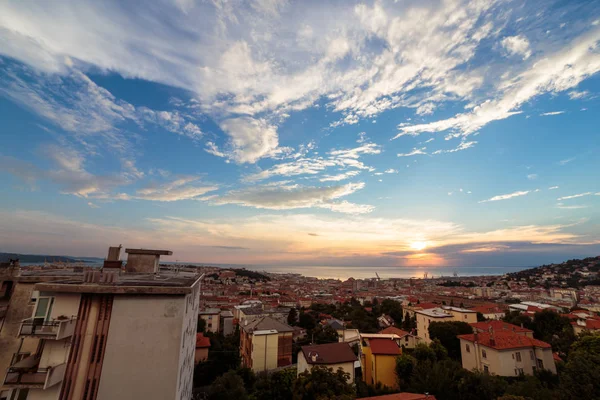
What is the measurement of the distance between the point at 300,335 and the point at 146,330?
128 feet

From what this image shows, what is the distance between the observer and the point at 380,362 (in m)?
26.3

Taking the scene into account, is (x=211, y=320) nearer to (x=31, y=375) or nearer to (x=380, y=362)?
(x=380, y=362)

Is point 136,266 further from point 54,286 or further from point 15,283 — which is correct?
point 54,286

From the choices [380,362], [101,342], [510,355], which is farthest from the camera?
[380,362]

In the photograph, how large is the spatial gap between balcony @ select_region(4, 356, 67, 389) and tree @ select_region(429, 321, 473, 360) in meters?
34.6

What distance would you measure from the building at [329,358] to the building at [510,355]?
11.0m

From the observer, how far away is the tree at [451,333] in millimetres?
31312

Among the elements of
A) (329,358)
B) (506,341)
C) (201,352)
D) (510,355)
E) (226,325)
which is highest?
(506,341)

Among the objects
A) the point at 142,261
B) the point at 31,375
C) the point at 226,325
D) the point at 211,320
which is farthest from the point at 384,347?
the point at 211,320

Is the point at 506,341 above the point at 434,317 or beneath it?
above

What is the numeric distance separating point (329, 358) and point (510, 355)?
1608 cm

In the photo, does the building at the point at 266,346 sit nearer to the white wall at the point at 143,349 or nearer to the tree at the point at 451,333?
the tree at the point at 451,333

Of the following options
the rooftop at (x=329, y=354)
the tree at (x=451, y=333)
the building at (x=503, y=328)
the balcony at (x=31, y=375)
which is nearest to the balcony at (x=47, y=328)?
the balcony at (x=31, y=375)

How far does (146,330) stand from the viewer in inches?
337
